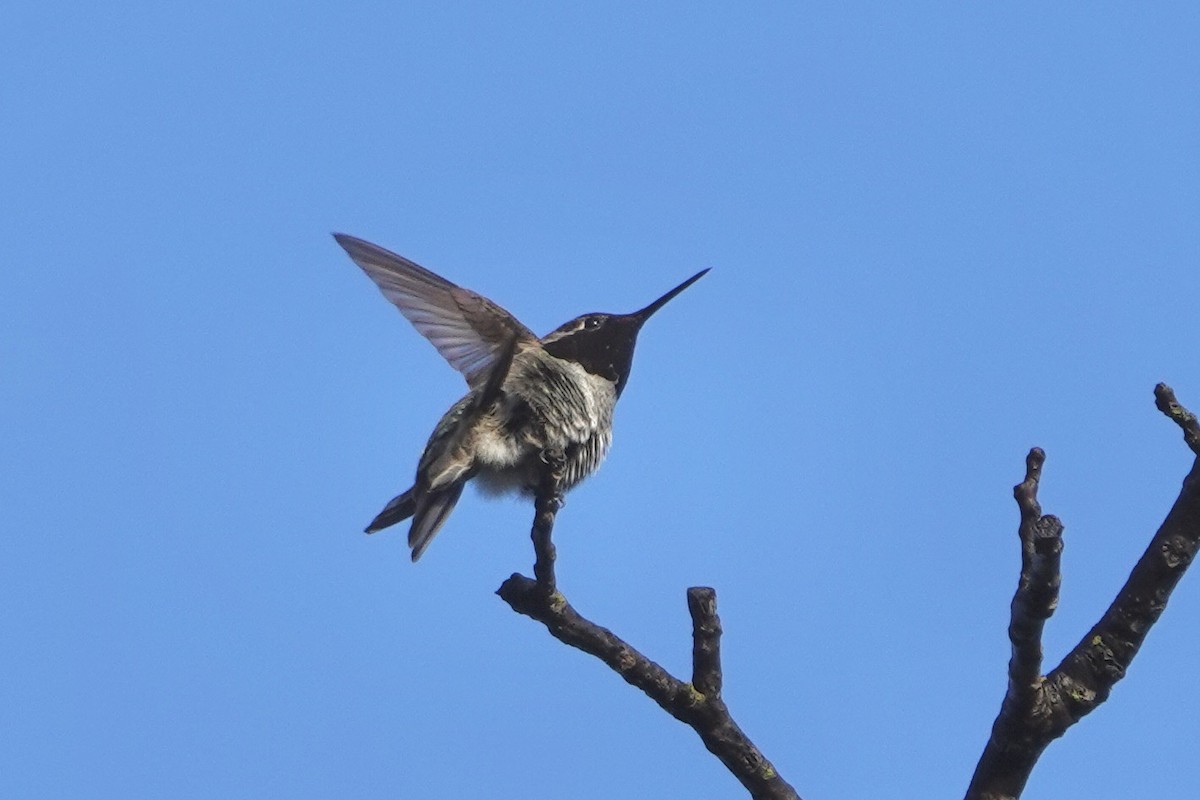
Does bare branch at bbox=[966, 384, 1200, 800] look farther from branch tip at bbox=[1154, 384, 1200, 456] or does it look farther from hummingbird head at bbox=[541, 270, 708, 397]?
hummingbird head at bbox=[541, 270, 708, 397]

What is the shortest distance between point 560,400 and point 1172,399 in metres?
3.65

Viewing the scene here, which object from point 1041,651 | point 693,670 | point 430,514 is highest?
point 430,514

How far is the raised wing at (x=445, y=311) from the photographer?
7.38 metres

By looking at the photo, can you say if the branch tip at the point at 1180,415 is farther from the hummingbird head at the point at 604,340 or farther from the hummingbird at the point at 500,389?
the hummingbird head at the point at 604,340

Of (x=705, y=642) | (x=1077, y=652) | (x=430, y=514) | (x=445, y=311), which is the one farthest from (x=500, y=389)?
(x=1077, y=652)

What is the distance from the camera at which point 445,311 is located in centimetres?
744

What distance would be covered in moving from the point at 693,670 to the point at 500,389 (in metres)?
2.91

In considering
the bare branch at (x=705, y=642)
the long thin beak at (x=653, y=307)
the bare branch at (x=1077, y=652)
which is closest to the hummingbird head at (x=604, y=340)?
the long thin beak at (x=653, y=307)

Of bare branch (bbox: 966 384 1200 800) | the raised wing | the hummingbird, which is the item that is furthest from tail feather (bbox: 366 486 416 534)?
bare branch (bbox: 966 384 1200 800)

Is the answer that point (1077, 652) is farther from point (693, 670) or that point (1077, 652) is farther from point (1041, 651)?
point (693, 670)

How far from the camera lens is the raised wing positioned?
24.2 ft

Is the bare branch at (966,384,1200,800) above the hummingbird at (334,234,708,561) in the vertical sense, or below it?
below

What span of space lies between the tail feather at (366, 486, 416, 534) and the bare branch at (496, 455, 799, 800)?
107 inches

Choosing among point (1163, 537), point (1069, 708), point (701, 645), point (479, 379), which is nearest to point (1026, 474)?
Answer: point (1163, 537)
